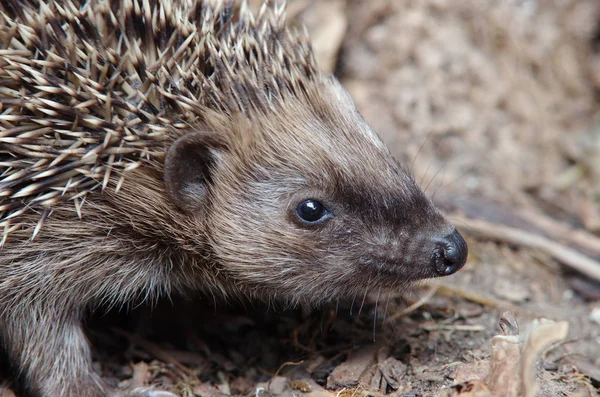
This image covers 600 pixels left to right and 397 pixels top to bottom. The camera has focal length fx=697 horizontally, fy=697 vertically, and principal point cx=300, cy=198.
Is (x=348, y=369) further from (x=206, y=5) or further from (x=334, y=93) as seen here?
(x=206, y=5)

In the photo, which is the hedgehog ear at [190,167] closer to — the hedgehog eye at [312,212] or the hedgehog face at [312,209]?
the hedgehog face at [312,209]

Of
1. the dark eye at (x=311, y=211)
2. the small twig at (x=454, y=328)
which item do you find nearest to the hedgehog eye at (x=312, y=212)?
the dark eye at (x=311, y=211)

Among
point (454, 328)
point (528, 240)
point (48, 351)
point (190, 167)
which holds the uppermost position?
point (190, 167)

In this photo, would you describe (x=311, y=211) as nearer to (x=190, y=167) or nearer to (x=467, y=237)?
(x=190, y=167)

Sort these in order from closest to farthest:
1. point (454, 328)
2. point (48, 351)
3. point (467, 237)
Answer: point (48, 351), point (454, 328), point (467, 237)

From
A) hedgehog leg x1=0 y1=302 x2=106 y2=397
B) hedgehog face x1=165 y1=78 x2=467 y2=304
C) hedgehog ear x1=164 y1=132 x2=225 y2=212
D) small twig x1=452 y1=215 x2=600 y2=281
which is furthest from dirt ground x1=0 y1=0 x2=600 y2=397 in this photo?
hedgehog ear x1=164 y1=132 x2=225 y2=212

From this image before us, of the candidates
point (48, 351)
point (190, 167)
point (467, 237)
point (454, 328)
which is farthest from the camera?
point (467, 237)

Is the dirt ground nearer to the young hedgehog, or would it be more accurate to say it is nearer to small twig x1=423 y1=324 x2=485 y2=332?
small twig x1=423 y1=324 x2=485 y2=332

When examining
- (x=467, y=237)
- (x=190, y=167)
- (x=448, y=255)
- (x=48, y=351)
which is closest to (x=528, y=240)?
(x=467, y=237)
